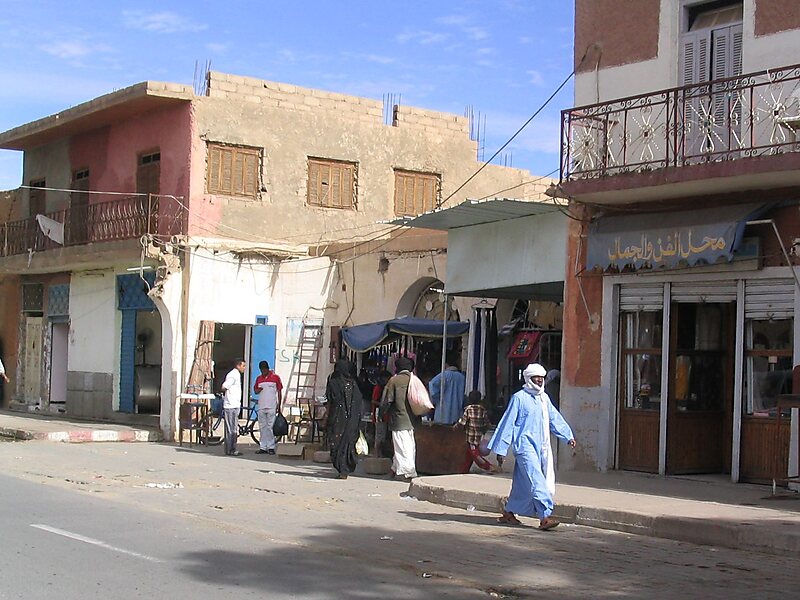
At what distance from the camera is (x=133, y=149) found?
25.3 meters

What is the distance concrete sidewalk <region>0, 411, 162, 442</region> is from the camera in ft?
73.8

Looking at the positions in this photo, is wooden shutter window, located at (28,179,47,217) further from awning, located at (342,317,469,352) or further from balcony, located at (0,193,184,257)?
awning, located at (342,317,469,352)

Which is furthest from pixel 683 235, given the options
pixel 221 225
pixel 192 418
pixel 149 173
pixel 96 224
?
pixel 96 224

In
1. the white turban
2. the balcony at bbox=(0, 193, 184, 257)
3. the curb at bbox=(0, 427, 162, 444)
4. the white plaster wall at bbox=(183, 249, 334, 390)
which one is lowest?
the curb at bbox=(0, 427, 162, 444)

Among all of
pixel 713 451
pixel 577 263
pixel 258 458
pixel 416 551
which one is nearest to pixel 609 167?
pixel 577 263

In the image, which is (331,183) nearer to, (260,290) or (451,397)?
(260,290)

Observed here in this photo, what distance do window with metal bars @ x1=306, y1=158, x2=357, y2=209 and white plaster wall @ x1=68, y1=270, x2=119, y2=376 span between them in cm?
→ 510

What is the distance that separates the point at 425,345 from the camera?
20.9 meters

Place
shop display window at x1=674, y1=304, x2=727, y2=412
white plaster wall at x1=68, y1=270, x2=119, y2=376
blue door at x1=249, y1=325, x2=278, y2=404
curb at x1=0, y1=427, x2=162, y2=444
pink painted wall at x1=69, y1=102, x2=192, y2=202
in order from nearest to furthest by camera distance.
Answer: shop display window at x1=674, y1=304, x2=727, y2=412
curb at x1=0, y1=427, x2=162, y2=444
pink painted wall at x1=69, y1=102, x2=192, y2=202
blue door at x1=249, y1=325, x2=278, y2=404
white plaster wall at x1=68, y1=270, x2=119, y2=376

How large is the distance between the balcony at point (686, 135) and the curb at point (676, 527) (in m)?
4.18

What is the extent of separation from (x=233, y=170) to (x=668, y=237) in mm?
12465

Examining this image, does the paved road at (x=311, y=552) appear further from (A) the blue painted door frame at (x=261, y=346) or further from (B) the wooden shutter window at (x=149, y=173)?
(B) the wooden shutter window at (x=149, y=173)

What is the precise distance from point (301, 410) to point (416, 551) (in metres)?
12.7

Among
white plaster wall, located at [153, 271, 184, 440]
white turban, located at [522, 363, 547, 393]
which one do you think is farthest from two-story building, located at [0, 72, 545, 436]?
white turban, located at [522, 363, 547, 393]
